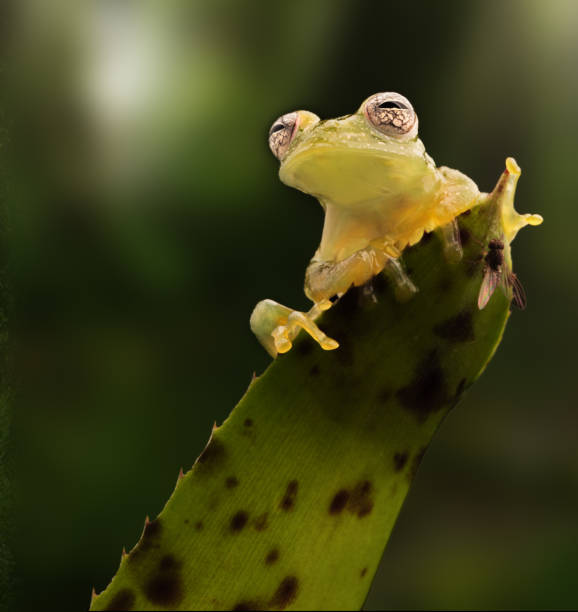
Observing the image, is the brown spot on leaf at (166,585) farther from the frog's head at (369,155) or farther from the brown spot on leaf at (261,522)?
the frog's head at (369,155)

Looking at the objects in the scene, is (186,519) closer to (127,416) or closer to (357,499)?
(357,499)

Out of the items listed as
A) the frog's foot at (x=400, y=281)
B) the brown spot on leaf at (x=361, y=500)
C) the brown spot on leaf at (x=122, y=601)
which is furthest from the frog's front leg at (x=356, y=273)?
the brown spot on leaf at (x=122, y=601)

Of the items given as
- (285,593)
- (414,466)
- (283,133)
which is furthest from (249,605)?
(283,133)

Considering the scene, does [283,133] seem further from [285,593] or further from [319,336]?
[285,593]

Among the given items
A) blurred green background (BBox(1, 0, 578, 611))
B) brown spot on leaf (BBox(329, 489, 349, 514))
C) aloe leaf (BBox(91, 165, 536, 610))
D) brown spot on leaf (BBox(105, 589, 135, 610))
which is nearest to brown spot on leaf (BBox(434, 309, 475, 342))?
aloe leaf (BBox(91, 165, 536, 610))

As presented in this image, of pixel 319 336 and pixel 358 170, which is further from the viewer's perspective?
pixel 358 170

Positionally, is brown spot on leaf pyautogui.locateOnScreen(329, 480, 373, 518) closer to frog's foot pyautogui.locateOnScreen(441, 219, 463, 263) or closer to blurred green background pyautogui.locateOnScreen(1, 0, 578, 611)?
frog's foot pyautogui.locateOnScreen(441, 219, 463, 263)
